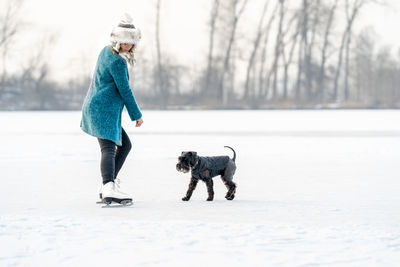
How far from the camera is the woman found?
532cm

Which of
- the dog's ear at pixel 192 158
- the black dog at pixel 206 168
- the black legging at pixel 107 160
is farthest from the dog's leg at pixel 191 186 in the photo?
the black legging at pixel 107 160

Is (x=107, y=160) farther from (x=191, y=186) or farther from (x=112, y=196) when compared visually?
(x=191, y=186)

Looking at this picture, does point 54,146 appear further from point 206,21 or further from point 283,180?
point 206,21

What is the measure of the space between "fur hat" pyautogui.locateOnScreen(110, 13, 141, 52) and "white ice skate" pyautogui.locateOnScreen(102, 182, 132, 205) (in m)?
1.16

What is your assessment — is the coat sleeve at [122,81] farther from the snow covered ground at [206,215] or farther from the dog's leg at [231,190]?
the dog's leg at [231,190]

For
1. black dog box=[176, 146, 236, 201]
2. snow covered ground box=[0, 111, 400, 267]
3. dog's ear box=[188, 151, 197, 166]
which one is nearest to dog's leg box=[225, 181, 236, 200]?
black dog box=[176, 146, 236, 201]

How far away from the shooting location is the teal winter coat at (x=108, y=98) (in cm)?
532

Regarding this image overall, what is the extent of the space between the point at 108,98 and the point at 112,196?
82cm

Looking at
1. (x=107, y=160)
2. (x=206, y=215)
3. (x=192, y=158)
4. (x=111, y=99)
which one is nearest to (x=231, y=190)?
(x=192, y=158)

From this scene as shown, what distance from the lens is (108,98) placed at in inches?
212

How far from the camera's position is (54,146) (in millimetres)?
12164

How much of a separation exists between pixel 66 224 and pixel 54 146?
7.90m

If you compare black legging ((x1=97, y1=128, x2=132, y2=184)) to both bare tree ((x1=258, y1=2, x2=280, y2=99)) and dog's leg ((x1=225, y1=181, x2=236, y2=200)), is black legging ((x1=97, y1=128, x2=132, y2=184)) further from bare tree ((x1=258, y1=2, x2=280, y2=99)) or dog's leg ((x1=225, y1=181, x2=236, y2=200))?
bare tree ((x1=258, y1=2, x2=280, y2=99))

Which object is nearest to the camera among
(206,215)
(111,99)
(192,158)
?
(206,215)
